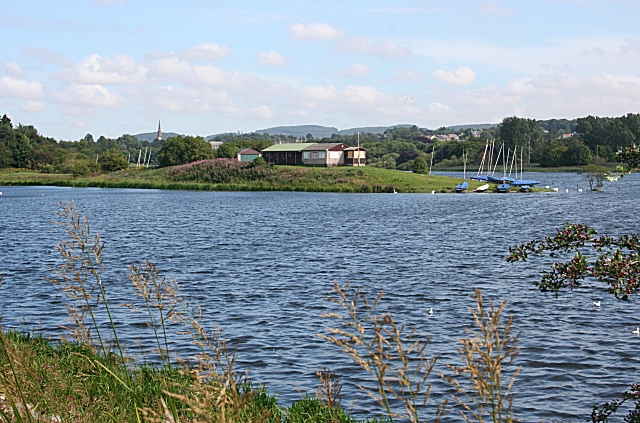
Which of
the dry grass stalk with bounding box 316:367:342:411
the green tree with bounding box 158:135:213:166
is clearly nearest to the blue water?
the dry grass stalk with bounding box 316:367:342:411

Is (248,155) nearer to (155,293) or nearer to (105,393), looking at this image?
(105,393)

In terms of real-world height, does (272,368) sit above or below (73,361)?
below

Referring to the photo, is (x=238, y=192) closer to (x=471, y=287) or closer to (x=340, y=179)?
(x=340, y=179)

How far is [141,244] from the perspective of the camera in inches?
1666

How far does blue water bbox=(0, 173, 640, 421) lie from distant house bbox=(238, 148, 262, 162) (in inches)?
3131

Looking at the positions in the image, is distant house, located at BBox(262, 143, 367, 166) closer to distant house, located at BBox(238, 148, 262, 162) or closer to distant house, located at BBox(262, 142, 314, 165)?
distant house, located at BBox(262, 142, 314, 165)

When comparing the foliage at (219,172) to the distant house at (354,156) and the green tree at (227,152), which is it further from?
the distant house at (354,156)

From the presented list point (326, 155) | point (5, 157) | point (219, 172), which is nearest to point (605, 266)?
point (326, 155)

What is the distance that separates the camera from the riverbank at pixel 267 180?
356 feet

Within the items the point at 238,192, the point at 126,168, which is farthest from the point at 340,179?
the point at 126,168

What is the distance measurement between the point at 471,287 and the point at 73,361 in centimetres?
1744

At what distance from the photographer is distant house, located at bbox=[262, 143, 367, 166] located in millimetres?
130500

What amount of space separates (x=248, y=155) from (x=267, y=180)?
74.7ft

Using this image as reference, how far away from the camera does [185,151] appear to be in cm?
14650
